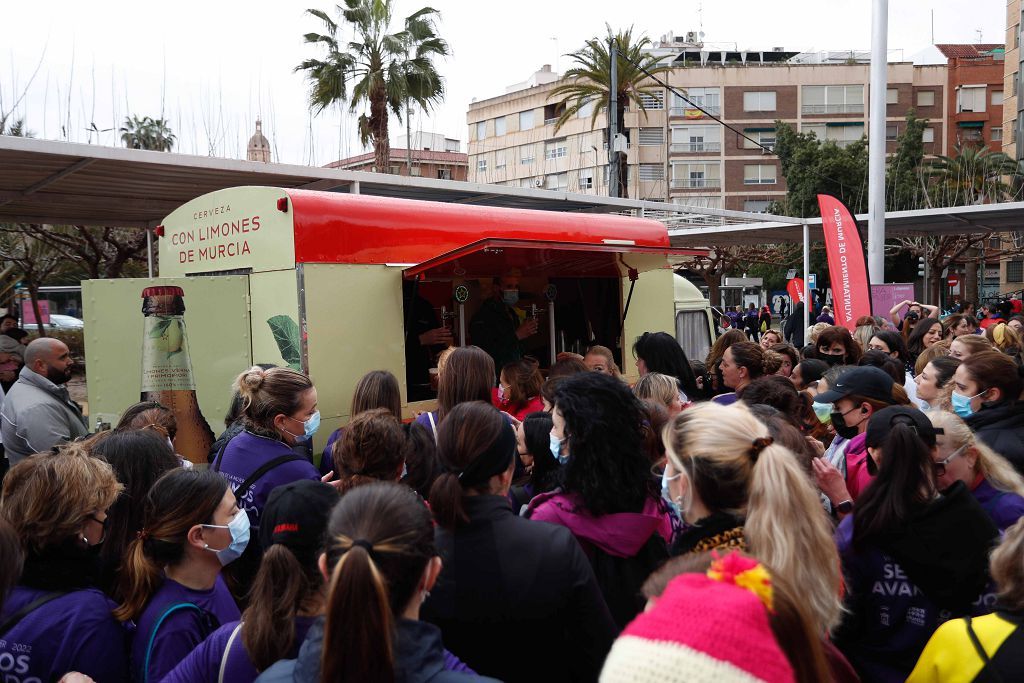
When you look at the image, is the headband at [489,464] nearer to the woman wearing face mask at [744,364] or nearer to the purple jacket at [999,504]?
the purple jacket at [999,504]

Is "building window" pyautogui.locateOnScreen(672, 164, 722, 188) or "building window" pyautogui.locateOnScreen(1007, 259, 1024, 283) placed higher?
"building window" pyautogui.locateOnScreen(672, 164, 722, 188)

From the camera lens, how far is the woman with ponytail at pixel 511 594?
7.66 feet

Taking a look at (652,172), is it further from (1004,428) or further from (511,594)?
(511,594)

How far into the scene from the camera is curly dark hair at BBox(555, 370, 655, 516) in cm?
268

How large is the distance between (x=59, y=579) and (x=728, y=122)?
205 feet

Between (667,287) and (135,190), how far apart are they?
6768 millimetres

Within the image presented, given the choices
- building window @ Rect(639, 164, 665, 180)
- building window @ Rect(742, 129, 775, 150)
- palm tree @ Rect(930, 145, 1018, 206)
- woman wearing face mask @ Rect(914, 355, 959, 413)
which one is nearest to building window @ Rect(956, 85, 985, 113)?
building window @ Rect(742, 129, 775, 150)

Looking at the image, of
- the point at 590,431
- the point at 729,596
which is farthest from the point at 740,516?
the point at 729,596

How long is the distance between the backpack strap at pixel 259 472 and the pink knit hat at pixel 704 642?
8.86 ft

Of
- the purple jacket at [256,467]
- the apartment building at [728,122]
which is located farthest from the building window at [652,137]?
the purple jacket at [256,467]

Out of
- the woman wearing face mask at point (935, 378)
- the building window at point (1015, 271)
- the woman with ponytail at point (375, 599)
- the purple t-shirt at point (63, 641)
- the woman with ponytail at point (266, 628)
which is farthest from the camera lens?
the building window at point (1015, 271)

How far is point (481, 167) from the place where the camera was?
70.7 metres

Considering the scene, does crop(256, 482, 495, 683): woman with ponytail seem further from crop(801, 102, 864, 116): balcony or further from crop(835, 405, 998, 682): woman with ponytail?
crop(801, 102, 864, 116): balcony

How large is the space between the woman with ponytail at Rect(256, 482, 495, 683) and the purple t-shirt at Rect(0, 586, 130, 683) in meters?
0.82
